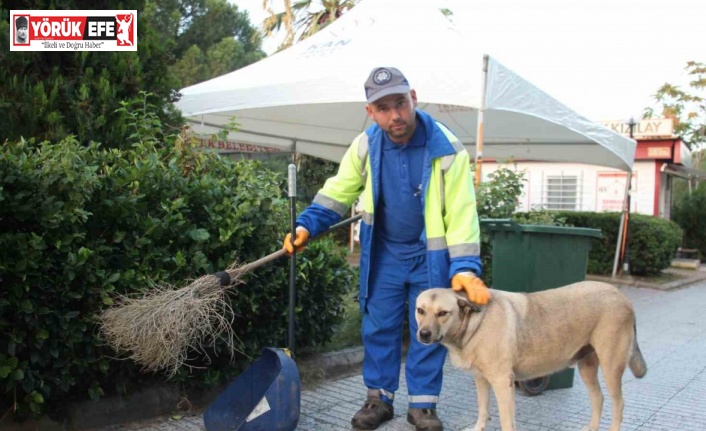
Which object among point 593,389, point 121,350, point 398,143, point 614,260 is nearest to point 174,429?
point 121,350

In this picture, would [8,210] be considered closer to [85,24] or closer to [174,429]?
[174,429]

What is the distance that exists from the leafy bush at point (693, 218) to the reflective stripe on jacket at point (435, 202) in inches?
761

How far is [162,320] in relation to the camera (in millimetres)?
3357

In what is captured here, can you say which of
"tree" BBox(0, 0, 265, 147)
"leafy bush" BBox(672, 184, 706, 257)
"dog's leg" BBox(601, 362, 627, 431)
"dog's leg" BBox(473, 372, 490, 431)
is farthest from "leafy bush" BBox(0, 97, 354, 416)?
"leafy bush" BBox(672, 184, 706, 257)

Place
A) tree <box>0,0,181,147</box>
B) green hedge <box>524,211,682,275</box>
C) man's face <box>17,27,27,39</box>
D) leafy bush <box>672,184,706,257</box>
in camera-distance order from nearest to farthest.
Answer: tree <box>0,0,181,147</box>, man's face <box>17,27,27,39</box>, green hedge <box>524,211,682,275</box>, leafy bush <box>672,184,706,257</box>

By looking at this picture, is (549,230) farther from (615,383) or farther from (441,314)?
(441,314)

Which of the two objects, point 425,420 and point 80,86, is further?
point 80,86

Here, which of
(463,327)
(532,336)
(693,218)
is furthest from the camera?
(693,218)

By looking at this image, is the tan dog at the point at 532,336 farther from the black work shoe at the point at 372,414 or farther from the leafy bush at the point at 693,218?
the leafy bush at the point at 693,218

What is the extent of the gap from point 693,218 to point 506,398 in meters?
19.8

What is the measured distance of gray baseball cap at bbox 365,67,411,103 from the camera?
11.6ft

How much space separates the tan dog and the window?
16.3 meters

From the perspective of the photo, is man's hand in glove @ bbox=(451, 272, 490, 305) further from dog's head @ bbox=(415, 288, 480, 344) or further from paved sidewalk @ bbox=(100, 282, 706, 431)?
paved sidewalk @ bbox=(100, 282, 706, 431)

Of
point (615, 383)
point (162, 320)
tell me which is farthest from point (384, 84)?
point (615, 383)
